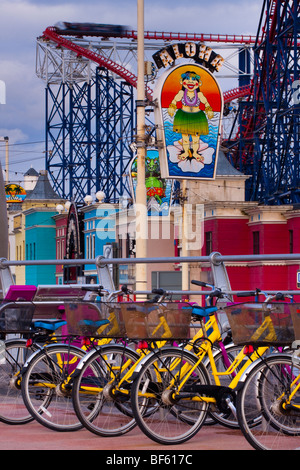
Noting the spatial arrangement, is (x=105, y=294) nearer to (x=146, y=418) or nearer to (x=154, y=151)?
(x=146, y=418)

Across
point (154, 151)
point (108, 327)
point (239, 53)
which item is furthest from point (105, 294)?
point (239, 53)

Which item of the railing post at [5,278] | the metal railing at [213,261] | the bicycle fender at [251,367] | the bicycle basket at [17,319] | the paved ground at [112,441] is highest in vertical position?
the metal railing at [213,261]

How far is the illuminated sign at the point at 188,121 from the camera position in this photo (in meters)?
33.5

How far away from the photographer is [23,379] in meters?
6.72

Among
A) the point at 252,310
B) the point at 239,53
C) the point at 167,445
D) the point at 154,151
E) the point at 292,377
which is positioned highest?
the point at 239,53

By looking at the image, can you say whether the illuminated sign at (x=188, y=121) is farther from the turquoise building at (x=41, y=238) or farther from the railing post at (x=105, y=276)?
the turquoise building at (x=41, y=238)

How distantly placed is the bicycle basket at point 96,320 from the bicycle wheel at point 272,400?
1261 millimetres

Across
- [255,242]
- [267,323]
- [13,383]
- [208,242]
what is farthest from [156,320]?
[208,242]

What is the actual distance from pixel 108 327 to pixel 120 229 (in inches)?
1951

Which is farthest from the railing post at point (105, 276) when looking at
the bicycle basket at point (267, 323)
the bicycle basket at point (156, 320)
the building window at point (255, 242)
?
the building window at point (255, 242)

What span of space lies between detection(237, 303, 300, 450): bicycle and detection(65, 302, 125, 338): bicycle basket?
4.14 feet

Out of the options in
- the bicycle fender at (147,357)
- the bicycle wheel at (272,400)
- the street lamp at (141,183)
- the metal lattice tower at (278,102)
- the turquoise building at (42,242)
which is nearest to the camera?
the bicycle wheel at (272,400)

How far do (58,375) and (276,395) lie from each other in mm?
1808

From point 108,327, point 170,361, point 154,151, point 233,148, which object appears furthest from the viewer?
point 233,148
